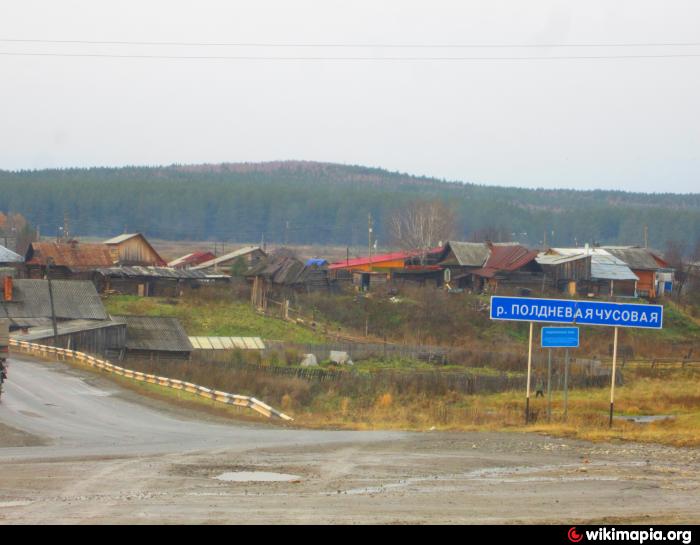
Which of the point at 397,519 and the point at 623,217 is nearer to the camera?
the point at 397,519

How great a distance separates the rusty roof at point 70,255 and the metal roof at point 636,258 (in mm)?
46356

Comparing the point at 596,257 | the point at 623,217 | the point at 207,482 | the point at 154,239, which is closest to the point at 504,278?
the point at 596,257

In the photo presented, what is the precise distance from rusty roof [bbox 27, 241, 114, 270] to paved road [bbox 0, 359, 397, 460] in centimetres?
4875

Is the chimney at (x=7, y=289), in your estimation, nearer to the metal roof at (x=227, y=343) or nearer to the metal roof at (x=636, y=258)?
the metal roof at (x=227, y=343)

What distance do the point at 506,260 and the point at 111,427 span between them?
64.6 m

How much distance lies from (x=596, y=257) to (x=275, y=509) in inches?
3180

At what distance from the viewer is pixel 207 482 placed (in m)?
15.4

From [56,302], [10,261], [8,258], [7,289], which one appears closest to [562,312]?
[56,302]

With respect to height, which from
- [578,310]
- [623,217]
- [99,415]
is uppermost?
[623,217]

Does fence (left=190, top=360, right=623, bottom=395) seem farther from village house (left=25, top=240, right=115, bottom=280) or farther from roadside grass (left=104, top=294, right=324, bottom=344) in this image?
village house (left=25, top=240, right=115, bottom=280)

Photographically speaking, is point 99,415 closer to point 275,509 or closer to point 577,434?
point 577,434

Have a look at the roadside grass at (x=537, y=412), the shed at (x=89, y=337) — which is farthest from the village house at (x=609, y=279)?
the shed at (x=89, y=337)

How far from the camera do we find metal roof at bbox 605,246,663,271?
91706mm

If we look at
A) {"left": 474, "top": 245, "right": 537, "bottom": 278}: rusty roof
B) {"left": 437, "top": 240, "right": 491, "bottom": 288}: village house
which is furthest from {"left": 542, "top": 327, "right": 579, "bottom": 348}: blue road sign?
{"left": 437, "top": 240, "right": 491, "bottom": 288}: village house
